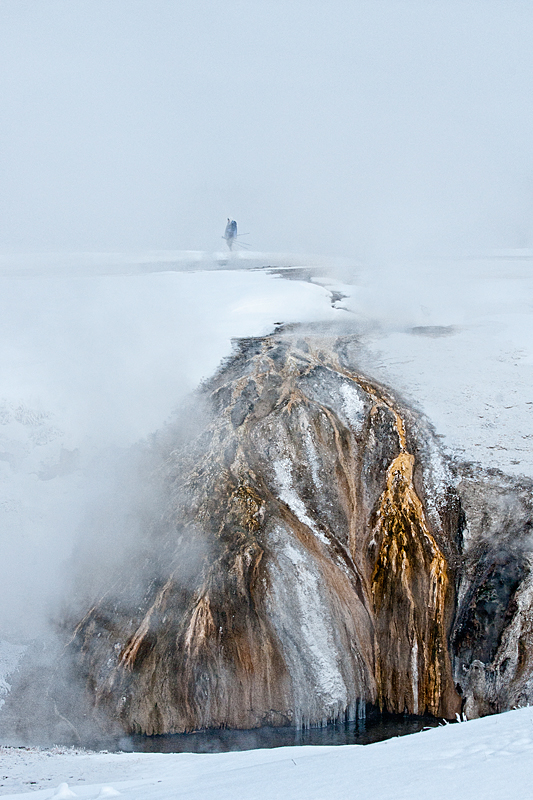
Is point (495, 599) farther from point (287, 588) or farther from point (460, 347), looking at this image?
point (460, 347)

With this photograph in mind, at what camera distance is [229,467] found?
793 centimetres

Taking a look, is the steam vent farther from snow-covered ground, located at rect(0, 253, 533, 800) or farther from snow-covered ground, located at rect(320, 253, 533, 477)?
snow-covered ground, located at rect(0, 253, 533, 800)

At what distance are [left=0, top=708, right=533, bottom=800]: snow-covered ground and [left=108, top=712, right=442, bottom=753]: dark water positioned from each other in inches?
24.1

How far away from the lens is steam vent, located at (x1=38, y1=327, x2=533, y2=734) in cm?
673

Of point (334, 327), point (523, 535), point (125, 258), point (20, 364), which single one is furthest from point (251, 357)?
point (125, 258)

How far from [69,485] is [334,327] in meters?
5.56

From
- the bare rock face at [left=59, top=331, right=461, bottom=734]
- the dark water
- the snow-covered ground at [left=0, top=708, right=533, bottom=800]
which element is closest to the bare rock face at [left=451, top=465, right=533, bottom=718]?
the bare rock face at [left=59, top=331, right=461, bottom=734]

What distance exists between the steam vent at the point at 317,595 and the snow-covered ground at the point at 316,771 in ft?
3.78

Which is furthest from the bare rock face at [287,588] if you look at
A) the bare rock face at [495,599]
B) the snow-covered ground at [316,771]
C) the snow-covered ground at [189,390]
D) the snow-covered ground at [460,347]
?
the snow-covered ground at [316,771]

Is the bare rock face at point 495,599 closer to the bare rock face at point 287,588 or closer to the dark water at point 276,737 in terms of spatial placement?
the bare rock face at point 287,588

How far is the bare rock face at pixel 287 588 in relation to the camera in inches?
268

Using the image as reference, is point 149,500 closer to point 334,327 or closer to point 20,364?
point 20,364

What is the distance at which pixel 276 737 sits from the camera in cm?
662

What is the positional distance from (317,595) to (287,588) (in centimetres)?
37
